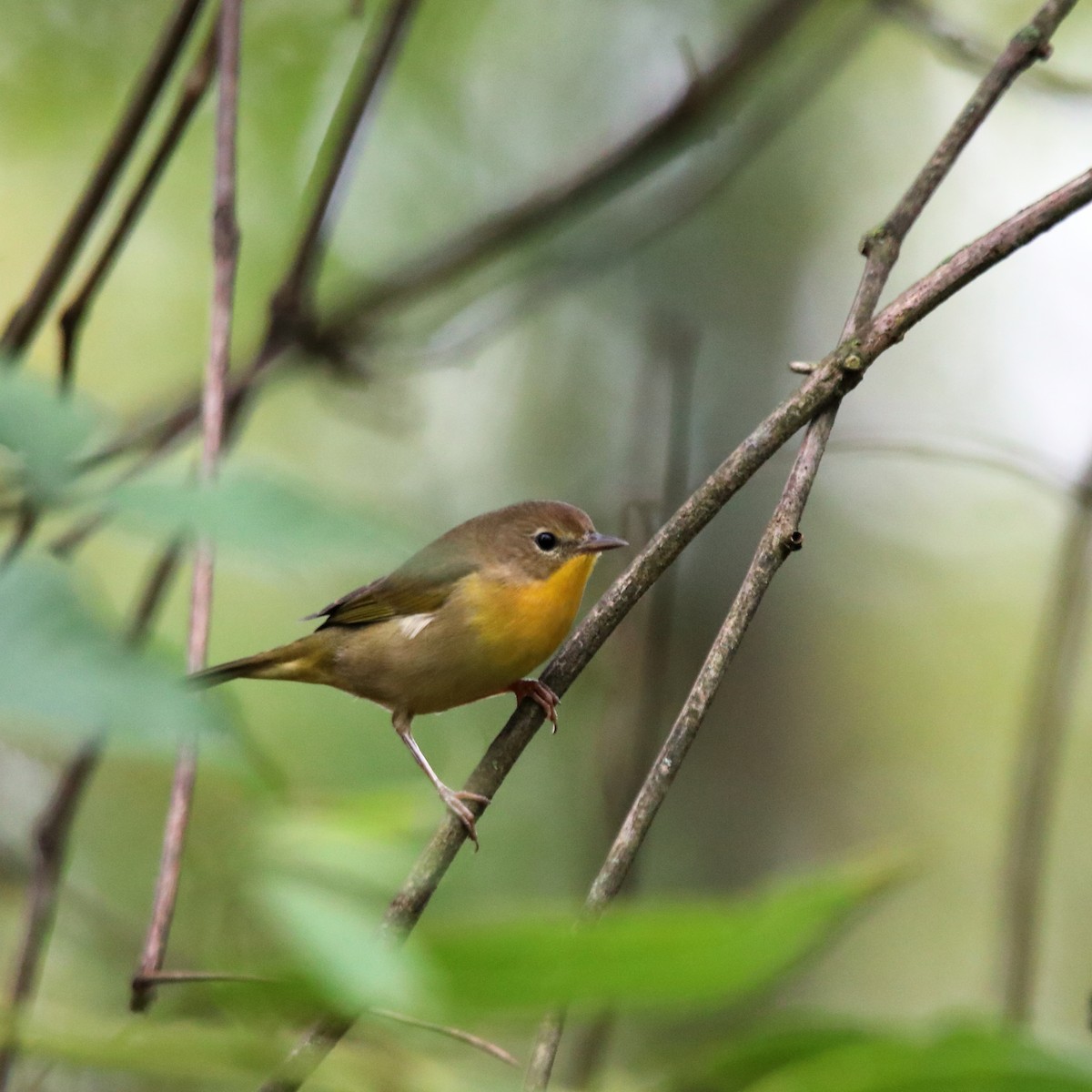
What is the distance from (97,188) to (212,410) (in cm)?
98

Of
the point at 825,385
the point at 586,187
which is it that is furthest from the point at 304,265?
the point at 825,385

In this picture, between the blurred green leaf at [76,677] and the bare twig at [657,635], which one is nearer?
the blurred green leaf at [76,677]

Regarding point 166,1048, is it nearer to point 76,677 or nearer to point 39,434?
point 76,677

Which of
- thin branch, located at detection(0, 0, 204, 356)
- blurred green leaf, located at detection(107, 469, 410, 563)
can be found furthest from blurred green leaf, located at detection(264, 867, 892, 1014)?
thin branch, located at detection(0, 0, 204, 356)

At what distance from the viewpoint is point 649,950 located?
0.56 metres

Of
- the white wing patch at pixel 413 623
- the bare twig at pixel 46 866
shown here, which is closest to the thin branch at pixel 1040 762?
the white wing patch at pixel 413 623

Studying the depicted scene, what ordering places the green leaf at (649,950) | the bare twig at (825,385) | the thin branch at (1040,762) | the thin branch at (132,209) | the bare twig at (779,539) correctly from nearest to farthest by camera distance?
the green leaf at (649,950) → the bare twig at (779,539) → the bare twig at (825,385) → the thin branch at (132,209) → the thin branch at (1040,762)

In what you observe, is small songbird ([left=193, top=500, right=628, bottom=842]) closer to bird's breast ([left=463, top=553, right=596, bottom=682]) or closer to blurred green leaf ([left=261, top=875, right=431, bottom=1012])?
bird's breast ([left=463, top=553, right=596, bottom=682])

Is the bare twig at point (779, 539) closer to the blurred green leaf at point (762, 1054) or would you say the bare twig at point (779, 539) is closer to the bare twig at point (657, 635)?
the blurred green leaf at point (762, 1054)

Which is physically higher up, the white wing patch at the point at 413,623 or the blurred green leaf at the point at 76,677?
the white wing patch at the point at 413,623

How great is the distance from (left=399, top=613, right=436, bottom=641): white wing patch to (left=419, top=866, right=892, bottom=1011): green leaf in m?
3.87

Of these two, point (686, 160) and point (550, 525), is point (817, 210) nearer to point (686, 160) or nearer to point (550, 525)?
point (686, 160)

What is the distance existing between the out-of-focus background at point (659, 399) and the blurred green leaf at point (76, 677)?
14.3 feet

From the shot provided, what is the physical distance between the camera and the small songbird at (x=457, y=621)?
4.18m
